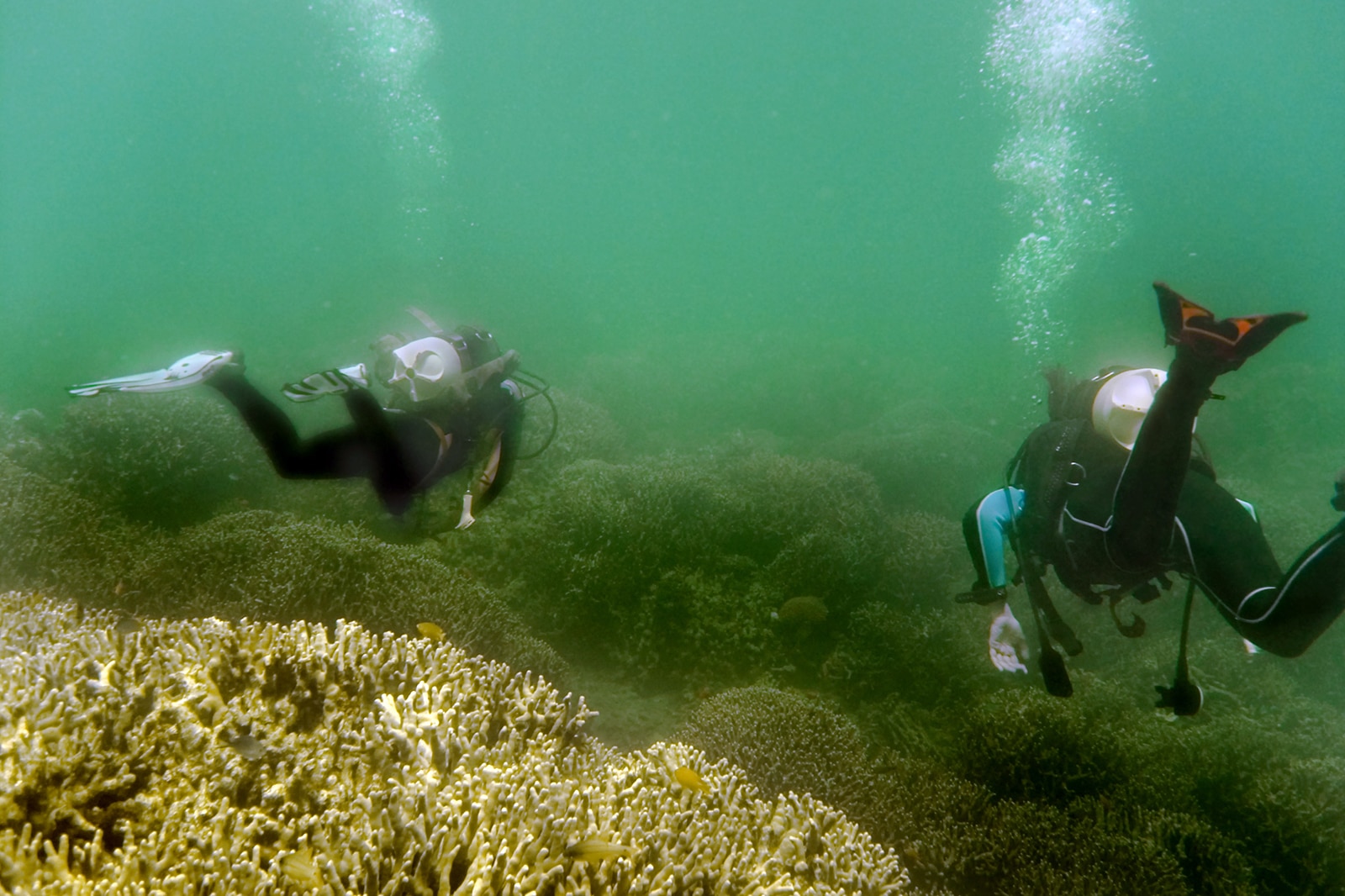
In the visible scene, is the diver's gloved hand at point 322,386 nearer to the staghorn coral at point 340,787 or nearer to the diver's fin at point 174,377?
the diver's fin at point 174,377

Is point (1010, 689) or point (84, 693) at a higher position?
point (84, 693)

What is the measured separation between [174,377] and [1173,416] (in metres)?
7.31

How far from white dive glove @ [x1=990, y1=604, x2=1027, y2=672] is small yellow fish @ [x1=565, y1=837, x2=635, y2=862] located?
344cm

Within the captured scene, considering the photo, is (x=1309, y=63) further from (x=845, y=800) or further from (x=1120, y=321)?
(x=845, y=800)

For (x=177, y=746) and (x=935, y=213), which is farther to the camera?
(x=935, y=213)

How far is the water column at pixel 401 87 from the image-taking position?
53.6 metres

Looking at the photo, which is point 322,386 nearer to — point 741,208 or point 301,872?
point 301,872

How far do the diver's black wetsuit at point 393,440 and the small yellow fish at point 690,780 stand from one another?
288 cm

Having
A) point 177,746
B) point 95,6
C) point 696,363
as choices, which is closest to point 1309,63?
point 696,363

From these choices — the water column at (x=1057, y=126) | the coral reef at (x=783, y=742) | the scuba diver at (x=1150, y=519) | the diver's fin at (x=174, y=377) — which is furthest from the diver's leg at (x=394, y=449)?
the water column at (x=1057, y=126)

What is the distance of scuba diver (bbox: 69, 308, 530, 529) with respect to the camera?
477 centimetres

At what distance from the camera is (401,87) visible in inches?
2662

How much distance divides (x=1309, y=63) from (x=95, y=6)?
360 ft

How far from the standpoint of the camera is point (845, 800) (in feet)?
14.3
